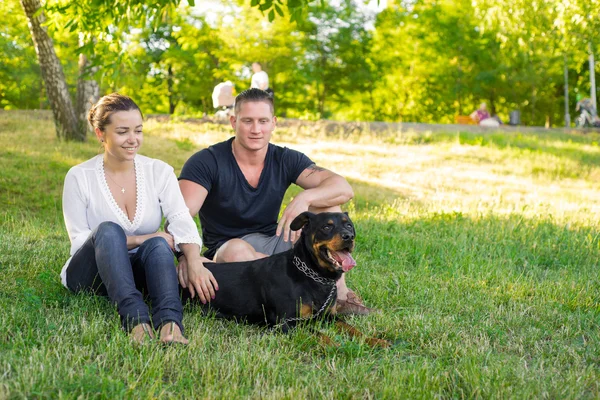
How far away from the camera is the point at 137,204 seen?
454cm

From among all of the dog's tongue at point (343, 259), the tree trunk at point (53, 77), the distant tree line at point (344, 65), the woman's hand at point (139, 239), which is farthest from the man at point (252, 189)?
the distant tree line at point (344, 65)

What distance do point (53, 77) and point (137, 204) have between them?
9.47 m

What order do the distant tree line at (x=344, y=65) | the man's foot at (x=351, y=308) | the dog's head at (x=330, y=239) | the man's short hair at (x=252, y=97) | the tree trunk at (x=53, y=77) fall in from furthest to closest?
the distant tree line at (x=344, y=65)
the tree trunk at (x=53, y=77)
the man's short hair at (x=252, y=97)
the man's foot at (x=351, y=308)
the dog's head at (x=330, y=239)

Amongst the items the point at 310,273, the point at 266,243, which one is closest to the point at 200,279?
the point at 310,273

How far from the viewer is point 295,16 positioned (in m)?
7.86

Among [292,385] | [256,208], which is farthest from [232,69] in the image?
[292,385]

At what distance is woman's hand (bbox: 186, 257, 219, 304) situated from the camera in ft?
14.4

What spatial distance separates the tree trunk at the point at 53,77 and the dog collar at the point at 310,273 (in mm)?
9328

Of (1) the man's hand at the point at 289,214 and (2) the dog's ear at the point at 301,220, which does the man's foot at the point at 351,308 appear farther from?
(2) the dog's ear at the point at 301,220

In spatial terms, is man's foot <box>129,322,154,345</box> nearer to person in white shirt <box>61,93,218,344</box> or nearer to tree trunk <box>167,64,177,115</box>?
person in white shirt <box>61,93,218,344</box>

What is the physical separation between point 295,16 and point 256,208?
11.7 ft

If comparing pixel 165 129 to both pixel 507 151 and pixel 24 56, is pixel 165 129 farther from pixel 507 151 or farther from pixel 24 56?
pixel 24 56

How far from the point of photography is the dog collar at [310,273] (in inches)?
168

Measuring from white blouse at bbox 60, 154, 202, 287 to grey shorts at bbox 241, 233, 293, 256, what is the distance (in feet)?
2.49
